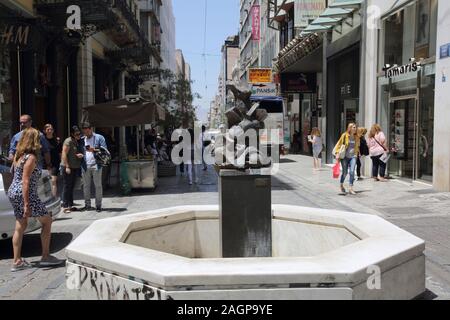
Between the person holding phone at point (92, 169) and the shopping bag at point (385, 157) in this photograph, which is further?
the shopping bag at point (385, 157)

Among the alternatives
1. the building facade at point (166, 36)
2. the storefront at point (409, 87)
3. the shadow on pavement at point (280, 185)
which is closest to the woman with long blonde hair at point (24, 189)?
the shadow on pavement at point (280, 185)

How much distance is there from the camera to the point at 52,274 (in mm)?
6527

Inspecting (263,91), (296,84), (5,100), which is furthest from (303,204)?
(296,84)

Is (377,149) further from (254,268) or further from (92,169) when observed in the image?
(254,268)

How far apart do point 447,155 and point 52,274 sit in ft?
31.9

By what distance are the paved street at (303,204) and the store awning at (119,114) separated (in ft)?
6.55

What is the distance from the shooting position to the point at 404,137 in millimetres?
16172

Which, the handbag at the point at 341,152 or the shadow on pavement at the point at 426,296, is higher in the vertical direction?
the handbag at the point at 341,152

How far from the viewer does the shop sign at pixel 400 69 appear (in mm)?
14783

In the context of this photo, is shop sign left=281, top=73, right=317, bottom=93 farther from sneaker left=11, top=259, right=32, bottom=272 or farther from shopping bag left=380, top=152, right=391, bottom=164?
sneaker left=11, top=259, right=32, bottom=272

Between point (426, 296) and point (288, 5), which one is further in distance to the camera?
point (288, 5)

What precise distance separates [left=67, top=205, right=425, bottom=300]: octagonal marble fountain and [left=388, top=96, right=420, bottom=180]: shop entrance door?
1026 cm

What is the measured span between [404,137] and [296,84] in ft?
54.7

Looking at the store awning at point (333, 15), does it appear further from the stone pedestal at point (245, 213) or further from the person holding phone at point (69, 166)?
the stone pedestal at point (245, 213)
